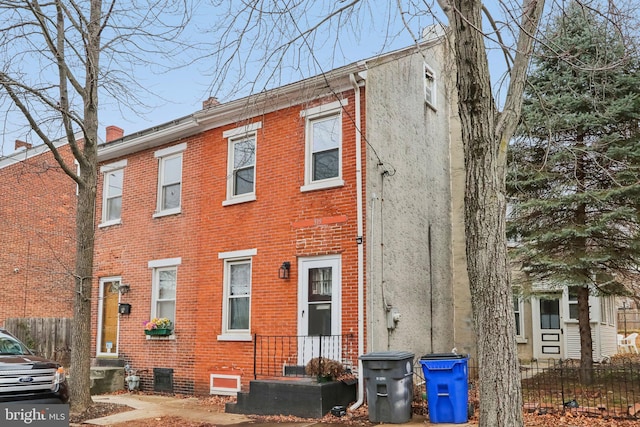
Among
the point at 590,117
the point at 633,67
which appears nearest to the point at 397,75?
the point at 590,117

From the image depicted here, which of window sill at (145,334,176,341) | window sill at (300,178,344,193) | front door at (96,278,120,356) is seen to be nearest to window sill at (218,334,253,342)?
window sill at (145,334,176,341)

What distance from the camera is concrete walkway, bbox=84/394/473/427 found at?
9.72 meters

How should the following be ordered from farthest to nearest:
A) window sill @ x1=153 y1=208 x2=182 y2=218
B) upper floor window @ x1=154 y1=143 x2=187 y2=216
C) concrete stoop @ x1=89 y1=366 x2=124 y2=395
→ 1. upper floor window @ x1=154 y1=143 x2=187 y2=216
2. window sill @ x1=153 y1=208 x2=182 y2=218
3. concrete stoop @ x1=89 y1=366 x2=124 y2=395

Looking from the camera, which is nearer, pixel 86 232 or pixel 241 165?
pixel 86 232

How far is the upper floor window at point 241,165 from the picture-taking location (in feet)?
42.8

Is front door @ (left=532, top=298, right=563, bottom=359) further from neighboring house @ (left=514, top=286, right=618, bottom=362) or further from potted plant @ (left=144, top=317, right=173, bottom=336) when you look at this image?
potted plant @ (left=144, top=317, right=173, bottom=336)

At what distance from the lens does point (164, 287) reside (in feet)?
47.3

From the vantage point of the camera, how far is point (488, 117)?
19.8ft

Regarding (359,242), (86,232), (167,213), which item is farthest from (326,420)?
(167,213)

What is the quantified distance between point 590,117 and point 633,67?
4.64ft

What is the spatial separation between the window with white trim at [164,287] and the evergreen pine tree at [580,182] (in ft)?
25.8

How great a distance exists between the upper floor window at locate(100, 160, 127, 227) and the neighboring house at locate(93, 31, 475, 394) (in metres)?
0.06

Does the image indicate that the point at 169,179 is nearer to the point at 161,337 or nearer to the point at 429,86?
the point at 161,337

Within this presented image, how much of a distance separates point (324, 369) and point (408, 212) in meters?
4.02
